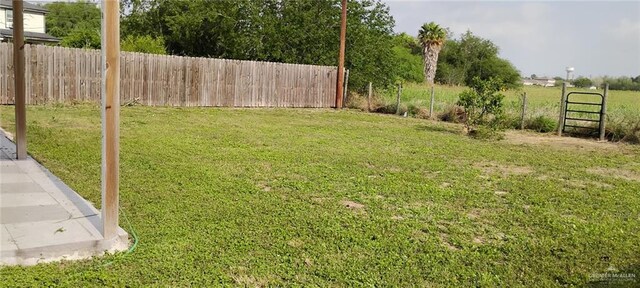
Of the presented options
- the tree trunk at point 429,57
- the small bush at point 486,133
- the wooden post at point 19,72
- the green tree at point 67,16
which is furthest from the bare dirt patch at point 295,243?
the green tree at point 67,16

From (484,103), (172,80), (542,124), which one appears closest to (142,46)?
(172,80)

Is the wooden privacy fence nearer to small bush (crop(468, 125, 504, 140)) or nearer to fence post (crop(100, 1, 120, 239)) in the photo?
small bush (crop(468, 125, 504, 140))

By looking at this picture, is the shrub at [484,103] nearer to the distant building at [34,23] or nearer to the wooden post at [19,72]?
the wooden post at [19,72]

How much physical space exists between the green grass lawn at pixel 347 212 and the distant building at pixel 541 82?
111ft

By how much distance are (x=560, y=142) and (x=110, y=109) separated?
1019 cm

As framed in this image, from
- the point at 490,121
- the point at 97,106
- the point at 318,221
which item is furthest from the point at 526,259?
the point at 97,106

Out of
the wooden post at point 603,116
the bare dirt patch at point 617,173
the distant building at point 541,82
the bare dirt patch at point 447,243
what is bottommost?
the bare dirt patch at point 447,243

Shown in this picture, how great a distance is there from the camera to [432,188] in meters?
5.57

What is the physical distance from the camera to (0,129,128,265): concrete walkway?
3.14 metres

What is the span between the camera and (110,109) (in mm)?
3311

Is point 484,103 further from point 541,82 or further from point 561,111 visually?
point 541,82

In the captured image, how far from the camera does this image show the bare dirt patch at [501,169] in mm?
6828

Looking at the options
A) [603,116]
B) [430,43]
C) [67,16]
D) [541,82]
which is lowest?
[603,116]

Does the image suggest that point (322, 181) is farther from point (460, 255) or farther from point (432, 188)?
point (460, 255)
